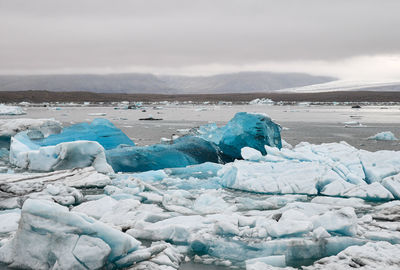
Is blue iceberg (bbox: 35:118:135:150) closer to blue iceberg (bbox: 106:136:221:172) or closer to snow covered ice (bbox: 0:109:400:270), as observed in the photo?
snow covered ice (bbox: 0:109:400:270)

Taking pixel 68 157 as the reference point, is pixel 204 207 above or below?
below

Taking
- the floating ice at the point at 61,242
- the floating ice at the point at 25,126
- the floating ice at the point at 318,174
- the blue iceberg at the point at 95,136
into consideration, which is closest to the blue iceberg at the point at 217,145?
the blue iceberg at the point at 95,136

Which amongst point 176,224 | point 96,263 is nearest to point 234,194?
point 176,224

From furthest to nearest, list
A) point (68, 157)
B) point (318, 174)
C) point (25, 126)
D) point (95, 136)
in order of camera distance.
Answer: point (25, 126)
point (95, 136)
point (68, 157)
point (318, 174)

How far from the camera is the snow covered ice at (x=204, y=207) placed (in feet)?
8.05

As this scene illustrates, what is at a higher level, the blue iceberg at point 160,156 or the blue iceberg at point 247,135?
the blue iceberg at point 247,135

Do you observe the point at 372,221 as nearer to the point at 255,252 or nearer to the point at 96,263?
the point at 255,252

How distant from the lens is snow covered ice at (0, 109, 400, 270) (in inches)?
96.7

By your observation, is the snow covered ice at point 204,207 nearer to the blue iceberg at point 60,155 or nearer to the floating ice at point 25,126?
the blue iceberg at point 60,155

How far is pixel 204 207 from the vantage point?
12.5ft

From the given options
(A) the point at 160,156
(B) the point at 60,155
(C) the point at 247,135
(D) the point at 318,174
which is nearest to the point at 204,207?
(D) the point at 318,174

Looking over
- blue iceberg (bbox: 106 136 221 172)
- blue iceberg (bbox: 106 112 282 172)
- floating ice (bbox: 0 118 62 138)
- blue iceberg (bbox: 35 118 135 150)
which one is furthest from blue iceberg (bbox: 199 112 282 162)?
floating ice (bbox: 0 118 62 138)

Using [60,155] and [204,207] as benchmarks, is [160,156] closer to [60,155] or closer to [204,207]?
[60,155]

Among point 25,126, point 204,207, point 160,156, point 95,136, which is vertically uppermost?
point 25,126
